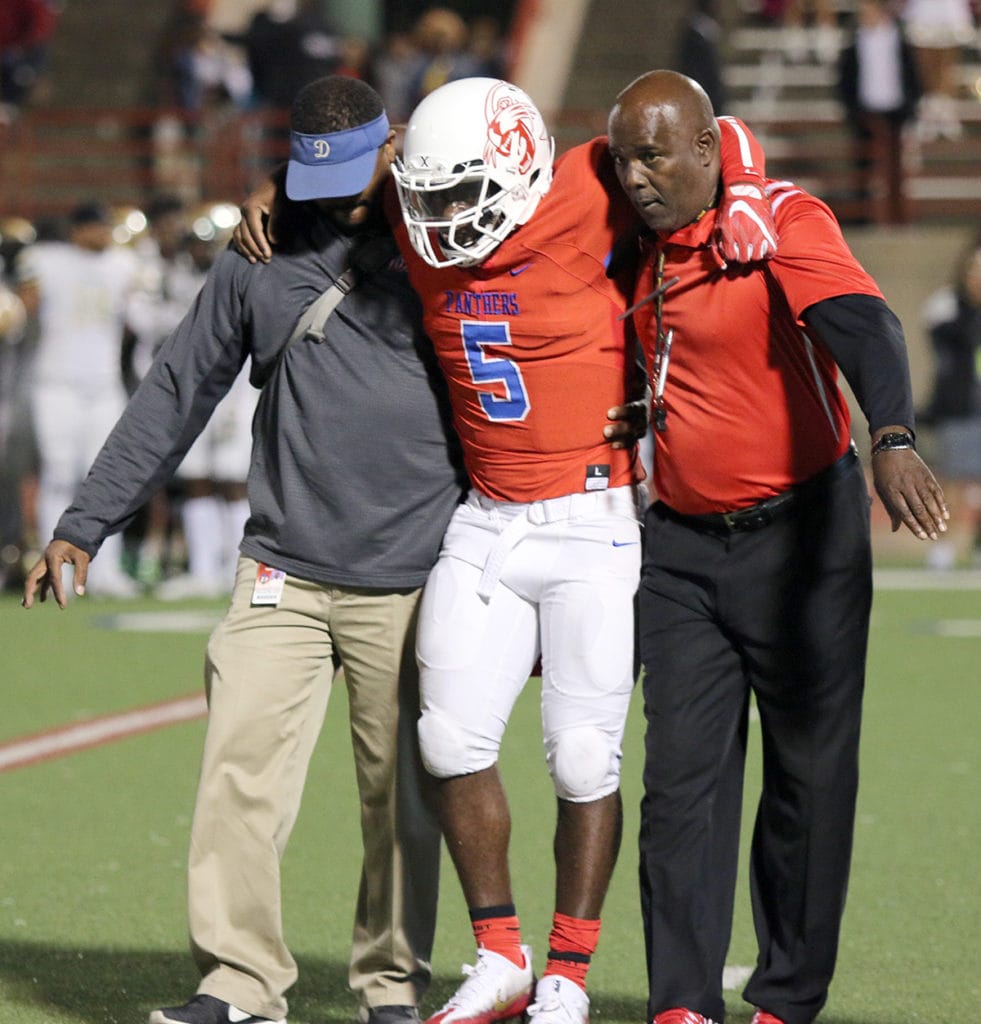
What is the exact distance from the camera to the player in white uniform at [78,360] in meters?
12.6

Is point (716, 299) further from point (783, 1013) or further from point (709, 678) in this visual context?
point (783, 1013)

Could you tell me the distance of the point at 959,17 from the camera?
61.7 feet

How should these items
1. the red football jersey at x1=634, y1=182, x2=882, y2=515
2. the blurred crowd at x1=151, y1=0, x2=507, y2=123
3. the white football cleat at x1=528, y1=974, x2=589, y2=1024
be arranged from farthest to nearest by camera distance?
the blurred crowd at x1=151, y1=0, x2=507, y2=123
the white football cleat at x1=528, y1=974, x2=589, y2=1024
the red football jersey at x1=634, y1=182, x2=882, y2=515

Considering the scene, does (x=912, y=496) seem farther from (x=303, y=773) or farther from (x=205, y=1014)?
(x=205, y=1014)

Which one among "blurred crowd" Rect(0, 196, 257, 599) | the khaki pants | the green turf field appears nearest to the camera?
the khaki pants

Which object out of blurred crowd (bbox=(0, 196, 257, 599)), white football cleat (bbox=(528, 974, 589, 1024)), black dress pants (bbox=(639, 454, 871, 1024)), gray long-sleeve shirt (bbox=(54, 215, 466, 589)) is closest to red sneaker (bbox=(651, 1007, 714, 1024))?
black dress pants (bbox=(639, 454, 871, 1024))

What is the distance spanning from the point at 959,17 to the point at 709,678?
52.1 ft

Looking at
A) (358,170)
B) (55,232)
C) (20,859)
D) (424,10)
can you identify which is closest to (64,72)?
(424,10)

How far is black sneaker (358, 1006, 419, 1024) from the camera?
178 inches

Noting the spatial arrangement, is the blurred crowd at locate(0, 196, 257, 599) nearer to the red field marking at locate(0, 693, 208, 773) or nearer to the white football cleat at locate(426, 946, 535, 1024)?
the red field marking at locate(0, 693, 208, 773)

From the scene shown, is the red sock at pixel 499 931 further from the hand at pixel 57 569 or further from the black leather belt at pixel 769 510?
the hand at pixel 57 569

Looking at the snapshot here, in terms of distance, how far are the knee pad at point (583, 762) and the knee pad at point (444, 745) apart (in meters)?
0.18

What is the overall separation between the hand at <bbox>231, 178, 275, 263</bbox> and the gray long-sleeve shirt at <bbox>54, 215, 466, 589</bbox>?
0.09 ft

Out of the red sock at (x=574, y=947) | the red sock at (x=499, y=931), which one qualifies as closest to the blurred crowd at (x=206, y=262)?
the red sock at (x=499, y=931)
